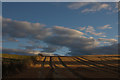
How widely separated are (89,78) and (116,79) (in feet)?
3.98

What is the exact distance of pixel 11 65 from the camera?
322 inches

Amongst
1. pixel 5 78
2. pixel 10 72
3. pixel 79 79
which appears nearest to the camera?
pixel 79 79

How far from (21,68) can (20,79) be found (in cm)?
274

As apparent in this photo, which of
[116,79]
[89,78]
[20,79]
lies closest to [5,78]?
[20,79]

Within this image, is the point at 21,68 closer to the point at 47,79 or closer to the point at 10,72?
the point at 10,72

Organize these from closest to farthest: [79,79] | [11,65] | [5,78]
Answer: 1. [79,79]
2. [5,78]
3. [11,65]

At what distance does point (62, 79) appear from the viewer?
5594 millimetres

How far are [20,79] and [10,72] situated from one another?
1.98 m

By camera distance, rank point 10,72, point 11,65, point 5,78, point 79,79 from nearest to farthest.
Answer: point 79,79 < point 5,78 < point 10,72 < point 11,65

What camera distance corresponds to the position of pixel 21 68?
330 inches

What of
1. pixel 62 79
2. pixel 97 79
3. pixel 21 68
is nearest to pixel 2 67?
pixel 21 68

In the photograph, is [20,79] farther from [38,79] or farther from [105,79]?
[105,79]

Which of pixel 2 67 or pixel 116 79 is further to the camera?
pixel 2 67

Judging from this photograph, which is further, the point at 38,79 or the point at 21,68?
the point at 21,68
